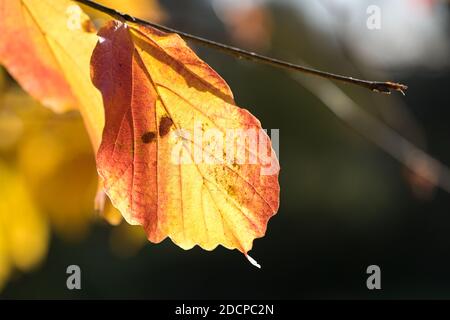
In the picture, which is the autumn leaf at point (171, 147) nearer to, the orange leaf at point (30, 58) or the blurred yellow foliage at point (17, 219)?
the orange leaf at point (30, 58)

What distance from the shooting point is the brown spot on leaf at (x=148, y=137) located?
49 cm

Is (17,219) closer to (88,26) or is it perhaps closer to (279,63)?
(88,26)

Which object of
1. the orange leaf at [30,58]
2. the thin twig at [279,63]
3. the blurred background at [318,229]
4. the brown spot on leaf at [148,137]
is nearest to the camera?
the thin twig at [279,63]

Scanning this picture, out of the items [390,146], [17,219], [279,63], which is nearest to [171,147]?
[279,63]

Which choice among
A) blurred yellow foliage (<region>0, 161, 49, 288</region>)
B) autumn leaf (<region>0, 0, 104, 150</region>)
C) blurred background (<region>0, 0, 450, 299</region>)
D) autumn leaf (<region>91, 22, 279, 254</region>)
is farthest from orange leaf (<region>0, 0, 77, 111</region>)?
blurred background (<region>0, 0, 450, 299</region>)

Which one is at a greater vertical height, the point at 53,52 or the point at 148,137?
the point at 53,52

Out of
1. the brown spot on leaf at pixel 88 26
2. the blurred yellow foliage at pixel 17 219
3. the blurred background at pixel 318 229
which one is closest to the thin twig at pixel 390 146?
the blurred yellow foliage at pixel 17 219

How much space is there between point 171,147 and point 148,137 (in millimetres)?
22

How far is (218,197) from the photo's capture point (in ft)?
1.66

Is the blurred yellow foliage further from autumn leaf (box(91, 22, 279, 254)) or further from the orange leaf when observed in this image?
autumn leaf (box(91, 22, 279, 254))

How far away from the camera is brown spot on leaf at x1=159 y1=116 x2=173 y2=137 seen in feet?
1.64

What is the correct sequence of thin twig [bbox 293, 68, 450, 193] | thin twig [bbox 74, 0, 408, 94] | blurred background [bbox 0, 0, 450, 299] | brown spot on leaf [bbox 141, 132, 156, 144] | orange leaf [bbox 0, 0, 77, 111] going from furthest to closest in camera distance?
1. blurred background [bbox 0, 0, 450, 299]
2. thin twig [bbox 293, 68, 450, 193]
3. orange leaf [bbox 0, 0, 77, 111]
4. brown spot on leaf [bbox 141, 132, 156, 144]
5. thin twig [bbox 74, 0, 408, 94]

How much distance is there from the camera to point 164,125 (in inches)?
19.7

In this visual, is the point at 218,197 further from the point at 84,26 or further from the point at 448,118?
the point at 448,118
